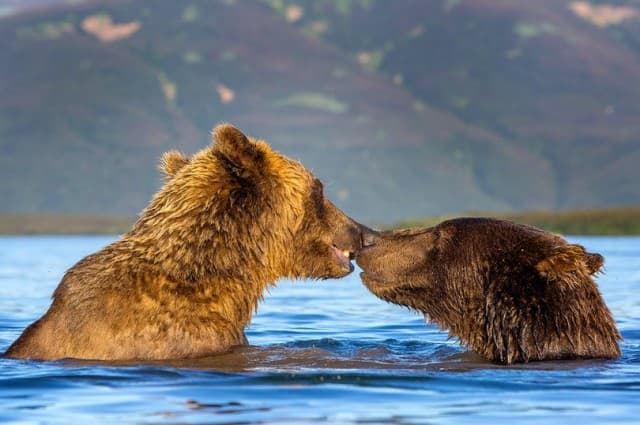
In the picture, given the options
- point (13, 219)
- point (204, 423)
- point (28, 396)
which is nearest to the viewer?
point (204, 423)

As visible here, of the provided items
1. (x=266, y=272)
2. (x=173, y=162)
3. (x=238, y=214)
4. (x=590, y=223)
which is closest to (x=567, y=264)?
(x=266, y=272)

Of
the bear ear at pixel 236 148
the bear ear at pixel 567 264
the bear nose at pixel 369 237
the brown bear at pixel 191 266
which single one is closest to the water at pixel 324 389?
the brown bear at pixel 191 266

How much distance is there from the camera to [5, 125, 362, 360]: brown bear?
879 centimetres

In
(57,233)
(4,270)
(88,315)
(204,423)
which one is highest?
(57,233)

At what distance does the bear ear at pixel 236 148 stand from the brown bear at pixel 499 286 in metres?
1.27

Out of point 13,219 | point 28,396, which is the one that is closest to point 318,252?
point 28,396

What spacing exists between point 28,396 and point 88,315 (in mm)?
909

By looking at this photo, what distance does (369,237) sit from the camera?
9.97 m

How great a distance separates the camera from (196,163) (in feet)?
31.2

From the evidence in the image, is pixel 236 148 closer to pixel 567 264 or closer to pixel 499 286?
pixel 499 286

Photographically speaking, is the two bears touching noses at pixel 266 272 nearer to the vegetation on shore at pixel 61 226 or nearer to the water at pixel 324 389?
the water at pixel 324 389

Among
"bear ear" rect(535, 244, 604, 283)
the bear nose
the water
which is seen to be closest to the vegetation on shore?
the bear nose

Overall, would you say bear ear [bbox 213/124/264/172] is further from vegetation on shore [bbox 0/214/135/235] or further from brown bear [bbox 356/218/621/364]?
vegetation on shore [bbox 0/214/135/235]

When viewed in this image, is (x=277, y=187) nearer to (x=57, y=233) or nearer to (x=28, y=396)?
(x=28, y=396)
